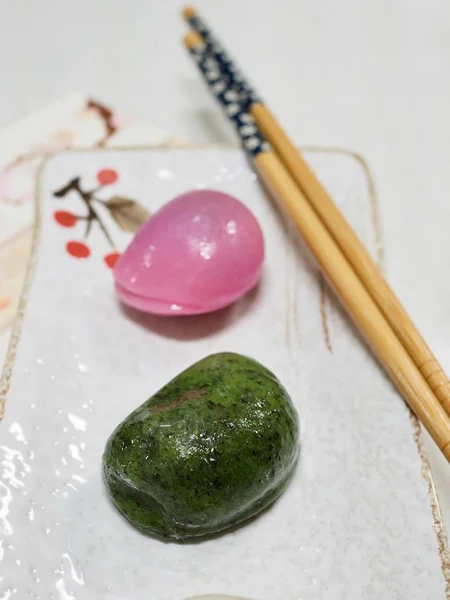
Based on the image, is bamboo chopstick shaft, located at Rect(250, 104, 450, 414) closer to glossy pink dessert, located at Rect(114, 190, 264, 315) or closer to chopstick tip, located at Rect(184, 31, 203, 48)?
glossy pink dessert, located at Rect(114, 190, 264, 315)

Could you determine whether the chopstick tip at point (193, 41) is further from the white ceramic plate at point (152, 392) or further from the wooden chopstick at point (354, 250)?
the white ceramic plate at point (152, 392)

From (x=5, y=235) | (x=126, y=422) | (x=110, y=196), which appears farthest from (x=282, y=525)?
(x=5, y=235)

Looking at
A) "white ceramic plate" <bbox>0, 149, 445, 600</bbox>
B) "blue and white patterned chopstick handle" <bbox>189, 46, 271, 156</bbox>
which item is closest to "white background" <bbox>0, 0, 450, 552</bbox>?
"blue and white patterned chopstick handle" <bbox>189, 46, 271, 156</bbox>

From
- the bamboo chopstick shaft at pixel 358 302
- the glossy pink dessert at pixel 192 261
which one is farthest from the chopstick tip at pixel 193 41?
the glossy pink dessert at pixel 192 261

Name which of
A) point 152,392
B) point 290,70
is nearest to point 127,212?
point 152,392

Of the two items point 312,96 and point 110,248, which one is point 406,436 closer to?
point 110,248
